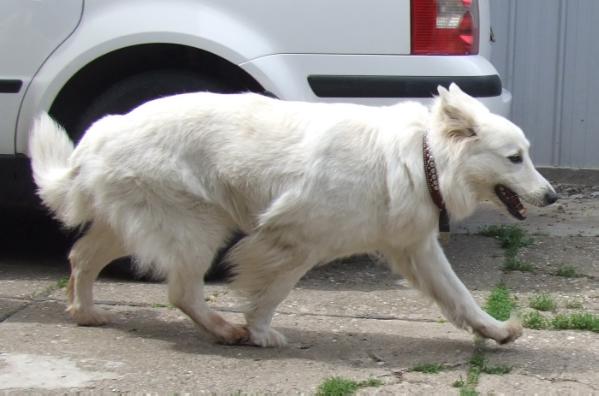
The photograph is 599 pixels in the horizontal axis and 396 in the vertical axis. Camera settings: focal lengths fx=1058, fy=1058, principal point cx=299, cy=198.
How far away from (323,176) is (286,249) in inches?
14.3

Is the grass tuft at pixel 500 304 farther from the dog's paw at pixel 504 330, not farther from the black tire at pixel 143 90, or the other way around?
the black tire at pixel 143 90

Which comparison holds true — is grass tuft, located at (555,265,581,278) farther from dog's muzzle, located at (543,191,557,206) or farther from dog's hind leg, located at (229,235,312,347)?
dog's hind leg, located at (229,235,312,347)

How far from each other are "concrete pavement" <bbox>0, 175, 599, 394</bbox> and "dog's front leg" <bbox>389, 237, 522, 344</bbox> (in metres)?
0.12

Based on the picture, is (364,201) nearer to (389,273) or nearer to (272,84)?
(272,84)

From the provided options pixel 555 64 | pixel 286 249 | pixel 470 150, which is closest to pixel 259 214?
pixel 286 249

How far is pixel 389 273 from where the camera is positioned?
6.19 meters

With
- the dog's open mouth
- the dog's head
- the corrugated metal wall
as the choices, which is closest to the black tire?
the dog's head

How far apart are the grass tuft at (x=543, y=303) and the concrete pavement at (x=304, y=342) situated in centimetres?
14

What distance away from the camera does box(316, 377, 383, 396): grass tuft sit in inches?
165

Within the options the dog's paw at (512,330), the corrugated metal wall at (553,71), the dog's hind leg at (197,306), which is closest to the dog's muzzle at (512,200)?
the dog's paw at (512,330)

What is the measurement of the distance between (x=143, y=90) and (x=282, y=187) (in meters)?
1.45

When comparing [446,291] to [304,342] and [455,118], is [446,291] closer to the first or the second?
[304,342]

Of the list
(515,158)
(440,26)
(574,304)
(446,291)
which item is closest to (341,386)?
(446,291)

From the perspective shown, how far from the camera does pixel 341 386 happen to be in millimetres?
4211
